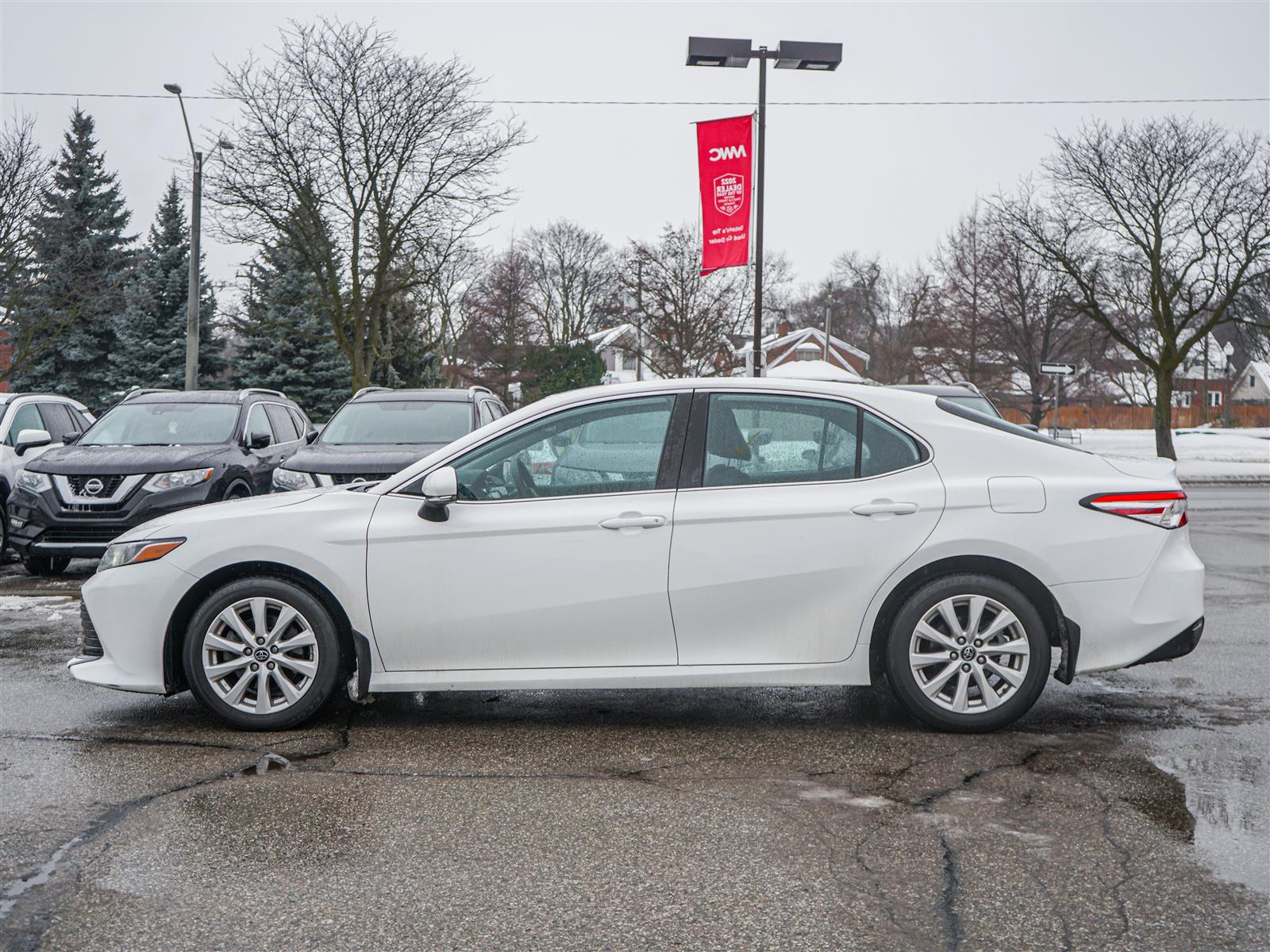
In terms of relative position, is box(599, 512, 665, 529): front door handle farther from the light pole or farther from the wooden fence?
the wooden fence

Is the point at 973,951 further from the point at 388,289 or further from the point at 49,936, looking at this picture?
the point at 388,289

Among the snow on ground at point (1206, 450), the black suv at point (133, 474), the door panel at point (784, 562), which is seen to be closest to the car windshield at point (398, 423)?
the black suv at point (133, 474)

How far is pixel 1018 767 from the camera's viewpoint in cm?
503

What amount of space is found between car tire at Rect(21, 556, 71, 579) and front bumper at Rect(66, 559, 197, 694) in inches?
255

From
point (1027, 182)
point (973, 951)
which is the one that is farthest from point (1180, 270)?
point (973, 951)

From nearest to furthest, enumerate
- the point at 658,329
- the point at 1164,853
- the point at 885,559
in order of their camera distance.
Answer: the point at 1164,853 → the point at 885,559 → the point at 658,329

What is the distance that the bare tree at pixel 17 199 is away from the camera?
28.1 metres

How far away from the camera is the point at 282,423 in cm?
1415

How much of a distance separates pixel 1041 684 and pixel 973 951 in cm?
242

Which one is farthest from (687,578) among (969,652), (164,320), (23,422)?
(164,320)

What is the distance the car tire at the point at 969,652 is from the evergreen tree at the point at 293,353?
1449 inches

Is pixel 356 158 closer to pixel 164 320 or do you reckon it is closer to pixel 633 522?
pixel 164 320

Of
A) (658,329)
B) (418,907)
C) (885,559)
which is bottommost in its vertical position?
(418,907)

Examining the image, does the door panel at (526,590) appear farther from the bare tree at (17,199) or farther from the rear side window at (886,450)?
the bare tree at (17,199)
